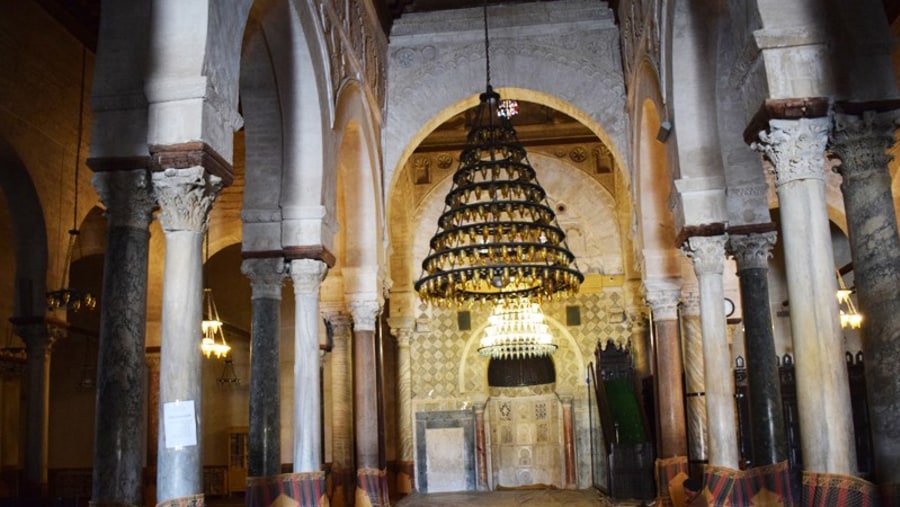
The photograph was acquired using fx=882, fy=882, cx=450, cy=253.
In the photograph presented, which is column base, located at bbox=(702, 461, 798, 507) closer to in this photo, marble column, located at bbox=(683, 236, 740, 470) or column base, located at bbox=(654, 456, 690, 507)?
marble column, located at bbox=(683, 236, 740, 470)

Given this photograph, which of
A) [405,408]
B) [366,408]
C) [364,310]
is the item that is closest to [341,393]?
[366,408]

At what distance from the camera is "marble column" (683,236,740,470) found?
9.37m

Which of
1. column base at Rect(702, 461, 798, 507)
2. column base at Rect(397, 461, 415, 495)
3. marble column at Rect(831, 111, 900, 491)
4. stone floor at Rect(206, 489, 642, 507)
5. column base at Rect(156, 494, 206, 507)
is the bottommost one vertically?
stone floor at Rect(206, 489, 642, 507)

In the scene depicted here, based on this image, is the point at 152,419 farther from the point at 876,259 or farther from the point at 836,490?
the point at 876,259

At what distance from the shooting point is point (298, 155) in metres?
9.97

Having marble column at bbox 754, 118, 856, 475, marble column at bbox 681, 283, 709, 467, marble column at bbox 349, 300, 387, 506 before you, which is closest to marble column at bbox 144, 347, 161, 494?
marble column at bbox 349, 300, 387, 506

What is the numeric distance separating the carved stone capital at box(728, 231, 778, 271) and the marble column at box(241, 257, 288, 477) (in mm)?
5055

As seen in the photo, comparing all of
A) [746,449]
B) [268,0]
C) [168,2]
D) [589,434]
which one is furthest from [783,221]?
[589,434]

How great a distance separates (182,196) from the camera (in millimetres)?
6602

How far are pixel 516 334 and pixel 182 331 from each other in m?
9.83

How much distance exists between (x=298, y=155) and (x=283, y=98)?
687mm

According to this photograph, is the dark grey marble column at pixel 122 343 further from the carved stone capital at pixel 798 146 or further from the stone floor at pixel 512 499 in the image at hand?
the stone floor at pixel 512 499

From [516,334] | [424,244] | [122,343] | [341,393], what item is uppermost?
[424,244]

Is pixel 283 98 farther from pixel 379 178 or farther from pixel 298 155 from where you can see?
pixel 379 178
